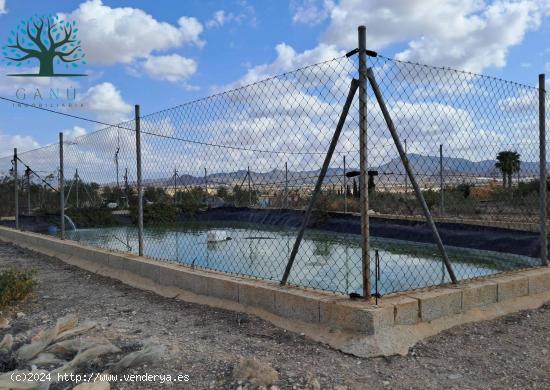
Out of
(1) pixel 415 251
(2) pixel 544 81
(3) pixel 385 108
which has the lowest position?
(1) pixel 415 251

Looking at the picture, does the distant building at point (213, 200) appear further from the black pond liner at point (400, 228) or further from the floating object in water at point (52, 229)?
the floating object in water at point (52, 229)

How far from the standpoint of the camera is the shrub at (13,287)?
514 cm

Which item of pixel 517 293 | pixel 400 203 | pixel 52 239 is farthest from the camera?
pixel 400 203

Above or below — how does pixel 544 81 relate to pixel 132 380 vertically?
above

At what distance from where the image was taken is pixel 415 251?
39.9 feet

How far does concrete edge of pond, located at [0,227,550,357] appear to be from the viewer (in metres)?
3.71

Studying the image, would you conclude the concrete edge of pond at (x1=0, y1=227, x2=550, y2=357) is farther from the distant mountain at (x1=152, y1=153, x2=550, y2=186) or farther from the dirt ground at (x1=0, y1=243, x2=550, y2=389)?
the distant mountain at (x1=152, y1=153, x2=550, y2=186)

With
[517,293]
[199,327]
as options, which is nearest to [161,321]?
[199,327]

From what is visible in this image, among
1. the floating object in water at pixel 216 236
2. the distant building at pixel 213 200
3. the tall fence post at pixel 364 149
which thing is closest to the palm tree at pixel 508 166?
the tall fence post at pixel 364 149

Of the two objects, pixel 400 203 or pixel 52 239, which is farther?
pixel 400 203

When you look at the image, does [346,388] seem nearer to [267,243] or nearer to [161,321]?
[161,321]

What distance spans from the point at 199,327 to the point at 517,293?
9.91 feet

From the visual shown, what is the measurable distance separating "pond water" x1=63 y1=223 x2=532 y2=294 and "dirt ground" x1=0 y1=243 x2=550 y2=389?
162 centimetres

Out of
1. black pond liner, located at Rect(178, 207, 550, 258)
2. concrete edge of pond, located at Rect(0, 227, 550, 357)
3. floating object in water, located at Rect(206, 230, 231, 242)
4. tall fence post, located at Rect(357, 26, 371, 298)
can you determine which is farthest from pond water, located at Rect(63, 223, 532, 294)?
tall fence post, located at Rect(357, 26, 371, 298)
